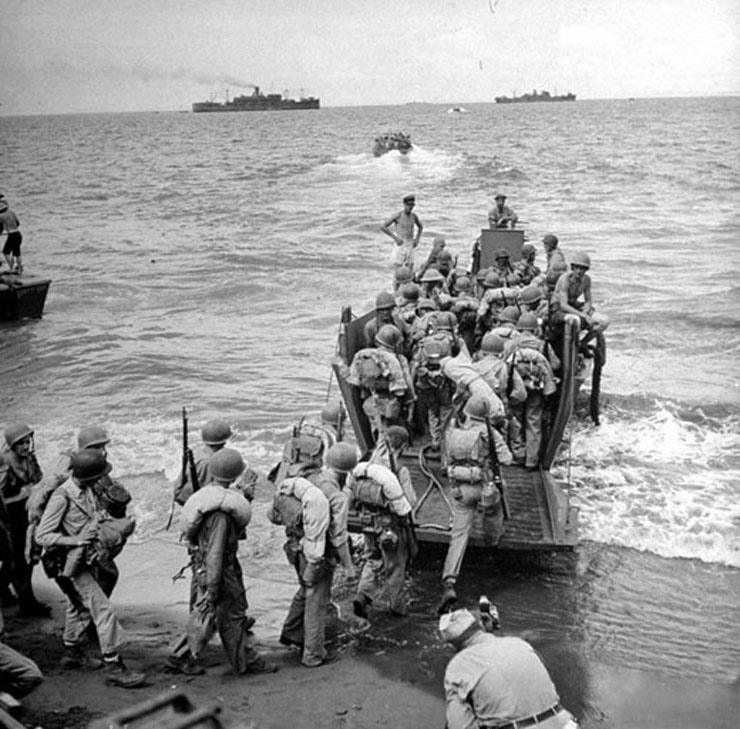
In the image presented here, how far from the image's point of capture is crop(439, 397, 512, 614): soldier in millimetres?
6754

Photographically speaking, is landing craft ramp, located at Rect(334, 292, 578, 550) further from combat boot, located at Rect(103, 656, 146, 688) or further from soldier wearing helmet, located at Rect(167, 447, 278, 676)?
combat boot, located at Rect(103, 656, 146, 688)

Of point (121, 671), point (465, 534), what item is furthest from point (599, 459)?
point (121, 671)

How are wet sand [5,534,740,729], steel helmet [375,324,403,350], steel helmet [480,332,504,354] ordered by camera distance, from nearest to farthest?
1. wet sand [5,534,740,729]
2. steel helmet [480,332,504,354]
3. steel helmet [375,324,403,350]

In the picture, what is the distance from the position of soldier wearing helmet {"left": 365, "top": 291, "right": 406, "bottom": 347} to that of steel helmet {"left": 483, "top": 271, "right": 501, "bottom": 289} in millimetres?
1945

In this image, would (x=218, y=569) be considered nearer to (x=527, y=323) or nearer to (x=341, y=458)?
(x=341, y=458)

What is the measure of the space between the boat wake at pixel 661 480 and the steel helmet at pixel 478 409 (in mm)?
2752

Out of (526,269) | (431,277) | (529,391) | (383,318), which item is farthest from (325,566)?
(526,269)

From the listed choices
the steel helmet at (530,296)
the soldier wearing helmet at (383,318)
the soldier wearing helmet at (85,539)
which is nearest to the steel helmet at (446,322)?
the soldier wearing helmet at (383,318)

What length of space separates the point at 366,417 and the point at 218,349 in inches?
365

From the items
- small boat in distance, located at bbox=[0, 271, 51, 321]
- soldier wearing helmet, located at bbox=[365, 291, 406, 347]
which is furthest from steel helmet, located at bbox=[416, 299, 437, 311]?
small boat in distance, located at bbox=[0, 271, 51, 321]

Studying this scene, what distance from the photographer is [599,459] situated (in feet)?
37.0

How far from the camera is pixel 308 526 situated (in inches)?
229

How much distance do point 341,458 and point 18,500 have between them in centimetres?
251

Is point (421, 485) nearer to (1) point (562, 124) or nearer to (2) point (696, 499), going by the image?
(2) point (696, 499)
